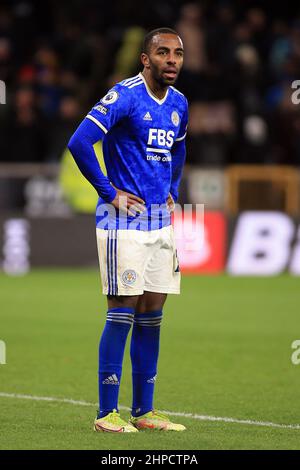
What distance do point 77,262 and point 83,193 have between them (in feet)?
3.59

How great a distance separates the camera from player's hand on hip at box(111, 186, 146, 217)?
6.39 metres

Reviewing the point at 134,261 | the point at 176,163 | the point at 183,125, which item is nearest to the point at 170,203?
the point at 176,163

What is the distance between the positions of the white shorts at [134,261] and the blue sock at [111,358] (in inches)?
5.8

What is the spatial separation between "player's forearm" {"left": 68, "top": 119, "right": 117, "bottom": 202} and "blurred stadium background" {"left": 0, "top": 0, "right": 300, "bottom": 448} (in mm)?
5298

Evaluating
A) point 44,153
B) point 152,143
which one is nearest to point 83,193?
point 44,153

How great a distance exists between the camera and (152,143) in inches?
257

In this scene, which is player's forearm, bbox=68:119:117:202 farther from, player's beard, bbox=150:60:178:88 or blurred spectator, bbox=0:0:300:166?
blurred spectator, bbox=0:0:300:166

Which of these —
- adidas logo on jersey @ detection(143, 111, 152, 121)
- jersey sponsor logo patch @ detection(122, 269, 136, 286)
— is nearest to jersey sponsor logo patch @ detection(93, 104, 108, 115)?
adidas logo on jersey @ detection(143, 111, 152, 121)

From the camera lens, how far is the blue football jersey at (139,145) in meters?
6.45

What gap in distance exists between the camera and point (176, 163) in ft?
23.1

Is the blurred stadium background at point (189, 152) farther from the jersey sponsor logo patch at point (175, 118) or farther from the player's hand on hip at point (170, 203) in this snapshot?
the jersey sponsor logo patch at point (175, 118)

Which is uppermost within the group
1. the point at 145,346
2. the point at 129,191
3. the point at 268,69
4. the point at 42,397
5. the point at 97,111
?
the point at 268,69

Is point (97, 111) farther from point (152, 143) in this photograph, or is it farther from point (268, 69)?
point (268, 69)

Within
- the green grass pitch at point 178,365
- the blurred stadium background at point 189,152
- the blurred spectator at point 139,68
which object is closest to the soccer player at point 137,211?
the green grass pitch at point 178,365
